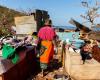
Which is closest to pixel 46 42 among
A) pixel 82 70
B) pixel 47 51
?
pixel 47 51

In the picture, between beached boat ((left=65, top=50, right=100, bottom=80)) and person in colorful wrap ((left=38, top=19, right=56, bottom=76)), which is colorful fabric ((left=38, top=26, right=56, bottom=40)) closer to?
person in colorful wrap ((left=38, top=19, right=56, bottom=76))

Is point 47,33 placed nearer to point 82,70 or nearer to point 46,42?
point 46,42

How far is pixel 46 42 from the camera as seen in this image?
8805 millimetres

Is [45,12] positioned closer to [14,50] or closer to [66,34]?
[66,34]

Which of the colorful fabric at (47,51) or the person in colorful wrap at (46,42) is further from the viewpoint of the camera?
the colorful fabric at (47,51)

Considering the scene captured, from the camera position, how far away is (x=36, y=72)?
369 inches

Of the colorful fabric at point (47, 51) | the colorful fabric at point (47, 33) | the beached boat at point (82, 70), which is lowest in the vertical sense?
the beached boat at point (82, 70)

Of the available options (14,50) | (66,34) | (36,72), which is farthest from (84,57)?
(66,34)

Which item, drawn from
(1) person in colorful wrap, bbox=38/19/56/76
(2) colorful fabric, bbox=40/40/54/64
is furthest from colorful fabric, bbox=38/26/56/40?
(2) colorful fabric, bbox=40/40/54/64

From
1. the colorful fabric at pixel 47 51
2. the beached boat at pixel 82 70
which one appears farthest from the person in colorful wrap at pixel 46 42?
the beached boat at pixel 82 70

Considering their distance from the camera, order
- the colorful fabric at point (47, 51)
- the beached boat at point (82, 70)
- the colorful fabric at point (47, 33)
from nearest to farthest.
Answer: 1. the beached boat at point (82, 70)
2. the colorful fabric at point (47, 33)
3. the colorful fabric at point (47, 51)

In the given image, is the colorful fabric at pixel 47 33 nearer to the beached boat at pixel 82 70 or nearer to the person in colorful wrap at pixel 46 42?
the person in colorful wrap at pixel 46 42

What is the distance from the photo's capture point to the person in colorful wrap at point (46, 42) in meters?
8.70

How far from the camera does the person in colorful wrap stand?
8.70m
